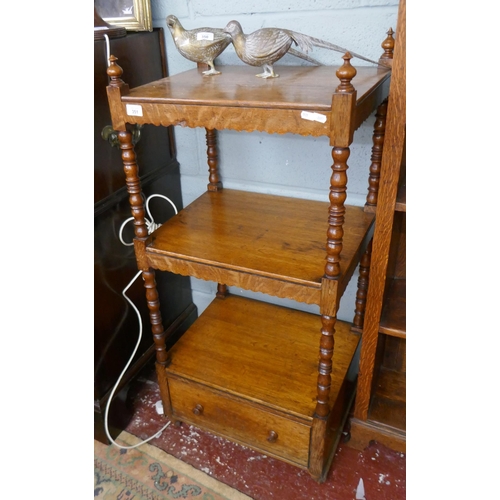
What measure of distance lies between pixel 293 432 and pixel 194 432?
408 mm

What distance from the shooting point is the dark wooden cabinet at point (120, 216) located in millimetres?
1241

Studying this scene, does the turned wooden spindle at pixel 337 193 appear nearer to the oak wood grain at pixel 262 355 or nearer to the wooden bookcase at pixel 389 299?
the wooden bookcase at pixel 389 299

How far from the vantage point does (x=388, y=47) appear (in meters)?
1.07

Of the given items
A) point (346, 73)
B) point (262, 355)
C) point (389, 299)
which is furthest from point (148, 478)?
point (346, 73)

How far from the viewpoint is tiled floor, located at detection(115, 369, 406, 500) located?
128cm

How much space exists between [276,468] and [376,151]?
995mm

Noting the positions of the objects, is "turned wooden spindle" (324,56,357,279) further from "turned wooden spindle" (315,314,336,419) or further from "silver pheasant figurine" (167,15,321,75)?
"silver pheasant figurine" (167,15,321,75)

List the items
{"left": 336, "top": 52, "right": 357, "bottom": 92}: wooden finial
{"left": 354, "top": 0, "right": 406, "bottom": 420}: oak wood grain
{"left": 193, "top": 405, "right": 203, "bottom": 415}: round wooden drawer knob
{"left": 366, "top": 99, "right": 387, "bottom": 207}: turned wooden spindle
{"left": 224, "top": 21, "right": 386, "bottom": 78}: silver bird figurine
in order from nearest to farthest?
{"left": 336, "top": 52, "right": 357, "bottom": 92}: wooden finial < {"left": 354, "top": 0, "right": 406, "bottom": 420}: oak wood grain < {"left": 224, "top": 21, "right": 386, "bottom": 78}: silver bird figurine < {"left": 366, "top": 99, "right": 387, "bottom": 207}: turned wooden spindle < {"left": 193, "top": 405, "right": 203, "bottom": 415}: round wooden drawer knob

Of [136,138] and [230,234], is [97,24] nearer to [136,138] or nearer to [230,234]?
[136,138]

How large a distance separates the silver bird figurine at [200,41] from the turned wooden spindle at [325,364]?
0.71 metres

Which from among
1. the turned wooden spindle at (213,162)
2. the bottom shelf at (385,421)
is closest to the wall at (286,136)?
the turned wooden spindle at (213,162)

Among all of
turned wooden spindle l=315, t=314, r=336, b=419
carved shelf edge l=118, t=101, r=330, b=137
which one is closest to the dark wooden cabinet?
carved shelf edge l=118, t=101, r=330, b=137

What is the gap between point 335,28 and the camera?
1164 mm

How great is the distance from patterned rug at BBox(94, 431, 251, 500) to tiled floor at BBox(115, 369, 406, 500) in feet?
0.09
